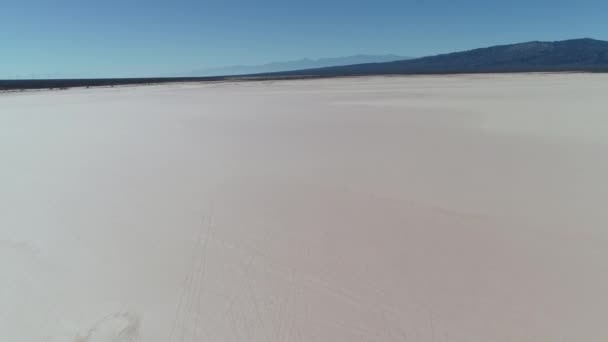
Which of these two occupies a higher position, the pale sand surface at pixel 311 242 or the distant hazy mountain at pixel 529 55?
the distant hazy mountain at pixel 529 55

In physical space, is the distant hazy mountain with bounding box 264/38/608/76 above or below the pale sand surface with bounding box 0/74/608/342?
above

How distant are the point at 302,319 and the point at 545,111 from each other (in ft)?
→ 42.3

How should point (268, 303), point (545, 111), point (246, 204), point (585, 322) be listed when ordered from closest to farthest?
1. point (585, 322)
2. point (268, 303)
3. point (246, 204)
4. point (545, 111)

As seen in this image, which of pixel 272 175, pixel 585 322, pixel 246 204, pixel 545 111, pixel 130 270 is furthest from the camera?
pixel 545 111

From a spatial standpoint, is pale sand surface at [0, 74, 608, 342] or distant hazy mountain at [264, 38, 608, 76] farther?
distant hazy mountain at [264, 38, 608, 76]

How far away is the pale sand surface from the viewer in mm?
2832

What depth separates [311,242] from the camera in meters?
4.11

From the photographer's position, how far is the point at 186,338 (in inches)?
107

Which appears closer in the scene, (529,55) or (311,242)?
(311,242)

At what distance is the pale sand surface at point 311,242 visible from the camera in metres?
2.83

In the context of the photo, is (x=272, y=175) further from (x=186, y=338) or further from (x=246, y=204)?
(x=186, y=338)

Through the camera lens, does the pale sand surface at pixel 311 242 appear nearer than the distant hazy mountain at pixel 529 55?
Yes

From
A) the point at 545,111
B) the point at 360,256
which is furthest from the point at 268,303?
the point at 545,111

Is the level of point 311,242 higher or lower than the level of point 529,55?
lower
